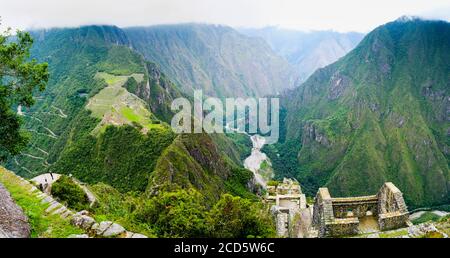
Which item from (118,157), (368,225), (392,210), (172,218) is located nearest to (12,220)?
(172,218)

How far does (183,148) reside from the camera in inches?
4092

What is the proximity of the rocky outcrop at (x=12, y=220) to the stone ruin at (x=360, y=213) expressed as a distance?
19.5m

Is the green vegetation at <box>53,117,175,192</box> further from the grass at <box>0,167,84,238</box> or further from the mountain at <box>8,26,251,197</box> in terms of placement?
the grass at <box>0,167,84,238</box>

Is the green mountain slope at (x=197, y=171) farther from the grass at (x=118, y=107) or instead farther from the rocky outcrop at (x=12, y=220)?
the rocky outcrop at (x=12, y=220)

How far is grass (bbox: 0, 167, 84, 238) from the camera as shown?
61.2 ft

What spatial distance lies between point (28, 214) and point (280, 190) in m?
58.1

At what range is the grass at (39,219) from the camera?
18.7 m

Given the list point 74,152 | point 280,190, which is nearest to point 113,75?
point 74,152

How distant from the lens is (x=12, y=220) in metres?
18.0

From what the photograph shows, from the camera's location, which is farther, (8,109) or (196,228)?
(196,228)

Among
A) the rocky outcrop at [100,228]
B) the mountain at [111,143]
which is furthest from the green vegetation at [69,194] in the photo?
the mountain at [111,143]

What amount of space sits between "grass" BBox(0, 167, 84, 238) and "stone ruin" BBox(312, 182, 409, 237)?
17.6 meters

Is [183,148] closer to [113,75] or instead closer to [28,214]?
[28,214]

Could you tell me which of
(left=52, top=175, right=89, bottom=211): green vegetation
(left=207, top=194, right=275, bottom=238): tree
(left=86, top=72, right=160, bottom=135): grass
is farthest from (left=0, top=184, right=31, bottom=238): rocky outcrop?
(left=86, top=72, right=160, bottom=135): grass
